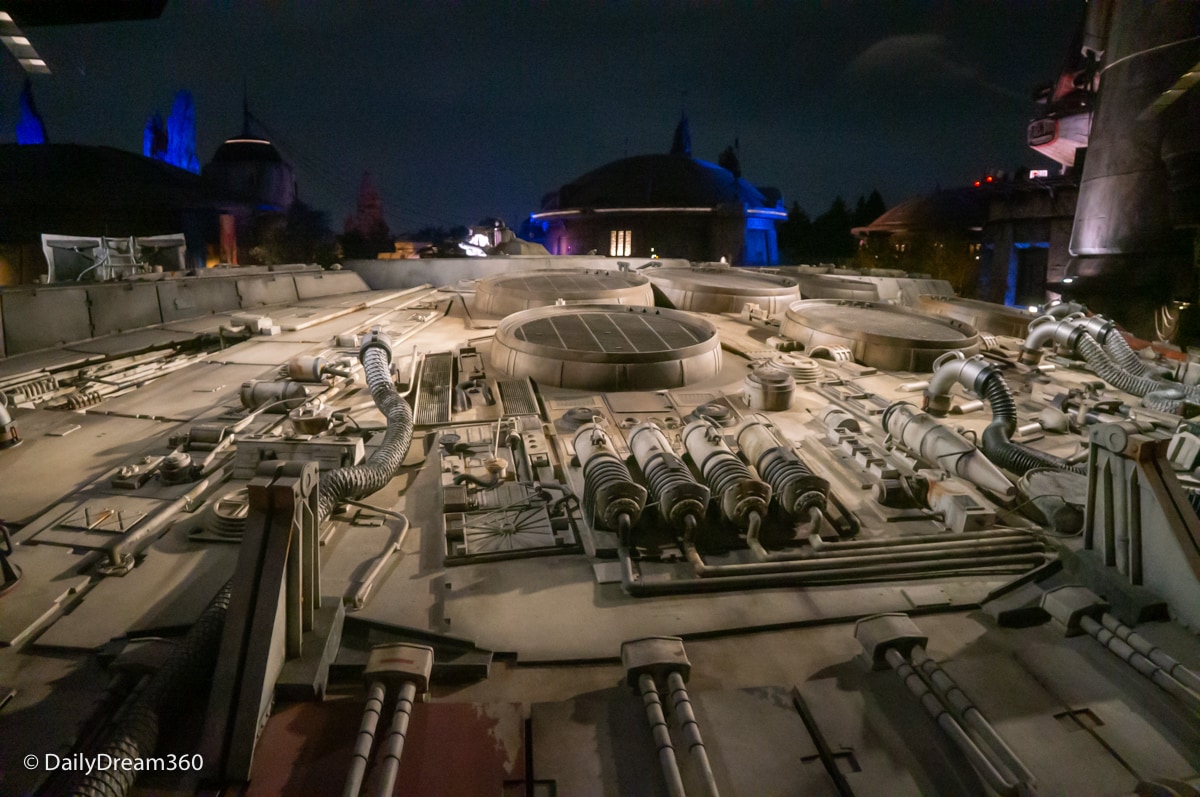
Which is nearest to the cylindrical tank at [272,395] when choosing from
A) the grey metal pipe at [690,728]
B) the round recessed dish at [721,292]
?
the grey metal pipe at [690,728]

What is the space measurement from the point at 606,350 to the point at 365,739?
10248 mm

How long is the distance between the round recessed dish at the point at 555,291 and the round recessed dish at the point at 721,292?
3.96ft

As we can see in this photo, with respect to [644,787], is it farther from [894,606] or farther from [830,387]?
[830,387]

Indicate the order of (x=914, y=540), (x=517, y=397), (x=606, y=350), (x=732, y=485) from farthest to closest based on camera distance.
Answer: (x=606, y=350) → (x=517, y=397) → (x=914, y=540) → (x=732, y=485)

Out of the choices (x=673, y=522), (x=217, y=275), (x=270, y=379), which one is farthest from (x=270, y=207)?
(x=673, y=522)

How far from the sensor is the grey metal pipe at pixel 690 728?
4.41m

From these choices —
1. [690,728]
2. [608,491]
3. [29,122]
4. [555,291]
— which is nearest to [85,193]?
[29,122]

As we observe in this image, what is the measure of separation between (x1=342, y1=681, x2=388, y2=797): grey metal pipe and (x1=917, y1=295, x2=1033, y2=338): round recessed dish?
2372 cm

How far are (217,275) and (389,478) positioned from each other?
21022 millimetres

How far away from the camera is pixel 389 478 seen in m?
9.05

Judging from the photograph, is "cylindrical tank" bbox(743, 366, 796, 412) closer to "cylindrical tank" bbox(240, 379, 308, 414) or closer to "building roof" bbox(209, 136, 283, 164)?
"cylindrical tank" bbox(240, 379, 308, 414)

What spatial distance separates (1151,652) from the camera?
5.66 meters

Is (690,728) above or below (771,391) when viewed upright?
below

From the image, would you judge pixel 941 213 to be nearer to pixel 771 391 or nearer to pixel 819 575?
pixel 771 391
